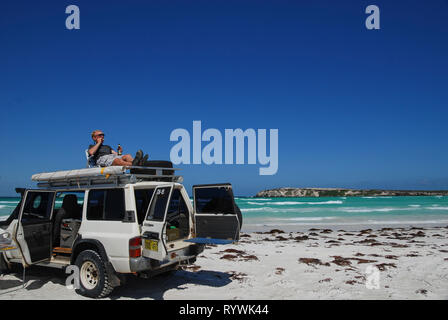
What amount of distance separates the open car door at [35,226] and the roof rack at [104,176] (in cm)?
31

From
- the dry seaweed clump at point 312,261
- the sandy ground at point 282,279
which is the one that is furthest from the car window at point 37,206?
the dry seaweed clump at point 312,261

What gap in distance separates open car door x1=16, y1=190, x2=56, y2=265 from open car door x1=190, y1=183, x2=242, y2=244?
3038 mm

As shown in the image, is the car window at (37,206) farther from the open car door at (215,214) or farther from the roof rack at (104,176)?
the open car door at (215,214)

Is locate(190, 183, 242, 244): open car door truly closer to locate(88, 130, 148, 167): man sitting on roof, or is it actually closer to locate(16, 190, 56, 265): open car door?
locate(88, 130, 148, 167): man sitting on roof

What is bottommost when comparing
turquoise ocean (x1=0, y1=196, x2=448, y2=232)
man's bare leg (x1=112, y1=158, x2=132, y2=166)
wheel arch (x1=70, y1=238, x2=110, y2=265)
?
turquoise ocean (x1=0, y1=196, x2=448, y2=232)

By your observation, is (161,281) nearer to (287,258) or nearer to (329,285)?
(329,285)

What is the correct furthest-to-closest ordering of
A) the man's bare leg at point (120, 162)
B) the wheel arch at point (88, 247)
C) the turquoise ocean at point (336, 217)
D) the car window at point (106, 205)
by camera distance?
the turquoise ocean at point (336, 217), the man's bare leg at point (120, 162), the car window at point (106, 205), the wheel arch at point (88, 247)

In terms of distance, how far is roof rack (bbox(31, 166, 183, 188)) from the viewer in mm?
5532

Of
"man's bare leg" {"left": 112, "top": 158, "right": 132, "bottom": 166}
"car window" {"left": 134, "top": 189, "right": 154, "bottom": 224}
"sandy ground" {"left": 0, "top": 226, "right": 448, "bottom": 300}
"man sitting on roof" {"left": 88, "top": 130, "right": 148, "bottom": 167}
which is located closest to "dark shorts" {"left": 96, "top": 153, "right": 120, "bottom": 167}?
"man sitting on roof" {"left": 88, "top": 130, "right": 148, "bottom": 167}

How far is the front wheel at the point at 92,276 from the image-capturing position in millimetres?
5426

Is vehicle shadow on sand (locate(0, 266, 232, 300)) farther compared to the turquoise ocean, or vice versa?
the turquoise ocean

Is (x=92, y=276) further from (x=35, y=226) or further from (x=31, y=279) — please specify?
(x=31, y=279)

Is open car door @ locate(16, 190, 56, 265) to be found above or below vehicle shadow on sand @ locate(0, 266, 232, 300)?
above

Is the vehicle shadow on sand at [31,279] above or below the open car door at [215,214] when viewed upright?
below
